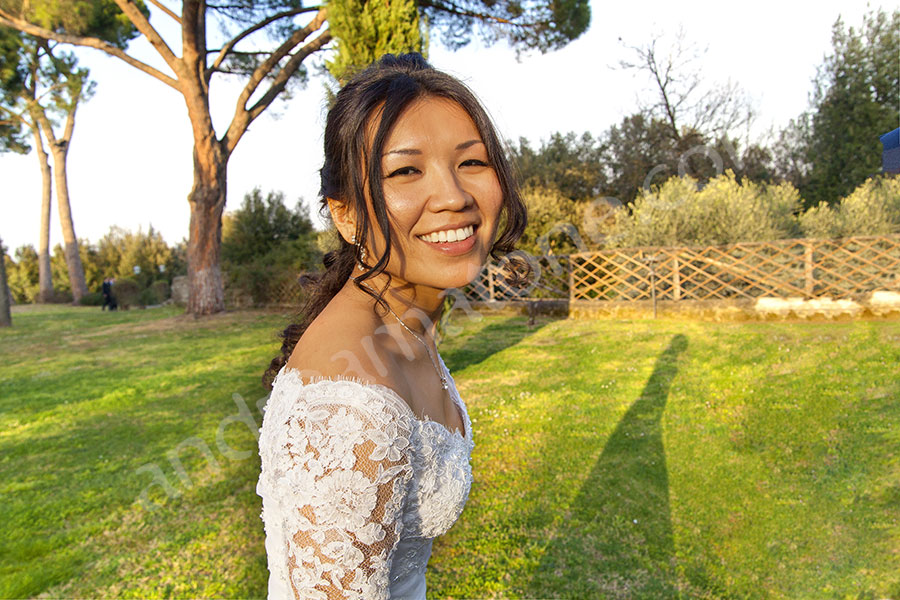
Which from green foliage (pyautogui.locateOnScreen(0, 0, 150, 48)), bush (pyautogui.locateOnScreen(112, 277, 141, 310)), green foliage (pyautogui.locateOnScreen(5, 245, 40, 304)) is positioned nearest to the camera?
green foliage (pyautogui.locateOnScreen(0, 0, 150, 48))

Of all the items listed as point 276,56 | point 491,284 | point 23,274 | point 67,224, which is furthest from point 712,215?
point 23,274

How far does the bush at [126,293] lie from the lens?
23.4 meters

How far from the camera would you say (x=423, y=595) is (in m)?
1.26

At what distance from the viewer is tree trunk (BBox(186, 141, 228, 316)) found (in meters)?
15.2

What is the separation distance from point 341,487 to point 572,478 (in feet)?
13.1

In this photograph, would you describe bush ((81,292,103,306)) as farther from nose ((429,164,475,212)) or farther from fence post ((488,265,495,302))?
nose ((429,164,475,212))

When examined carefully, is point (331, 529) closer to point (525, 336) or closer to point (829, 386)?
point (829, 386)

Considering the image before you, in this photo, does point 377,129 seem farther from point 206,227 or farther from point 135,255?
point 135,255

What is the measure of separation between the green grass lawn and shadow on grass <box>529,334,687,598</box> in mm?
14

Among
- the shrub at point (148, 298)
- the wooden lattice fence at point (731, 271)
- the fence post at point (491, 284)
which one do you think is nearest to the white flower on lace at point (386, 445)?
the wooden lattice fence at point (731, 271)

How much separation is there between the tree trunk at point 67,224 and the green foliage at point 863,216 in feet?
95.2

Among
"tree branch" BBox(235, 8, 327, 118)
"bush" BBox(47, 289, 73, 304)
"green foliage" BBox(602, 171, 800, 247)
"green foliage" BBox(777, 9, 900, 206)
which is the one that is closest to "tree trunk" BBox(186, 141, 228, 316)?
"tree branch" BBox(235, 8, 327, 118)

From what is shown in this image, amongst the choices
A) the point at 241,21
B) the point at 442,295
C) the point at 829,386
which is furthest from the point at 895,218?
the point at 241,21

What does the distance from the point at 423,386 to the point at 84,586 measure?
3.35 meters
